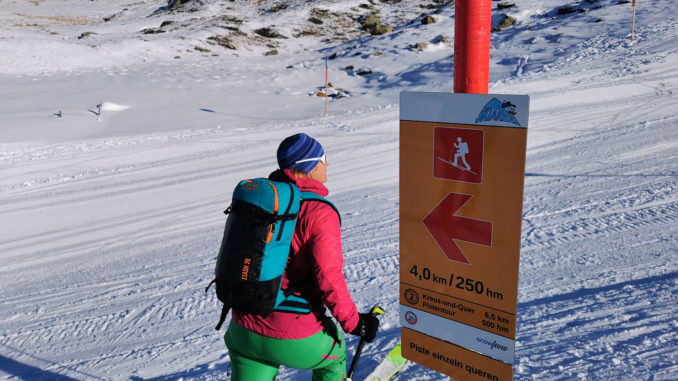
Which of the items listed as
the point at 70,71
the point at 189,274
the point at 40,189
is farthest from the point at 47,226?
the point at 70,71

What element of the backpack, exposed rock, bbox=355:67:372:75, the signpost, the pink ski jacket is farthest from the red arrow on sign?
exposed rock, bbox=355:67:372:75

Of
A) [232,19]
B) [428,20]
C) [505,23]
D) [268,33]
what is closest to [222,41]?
[268,33]

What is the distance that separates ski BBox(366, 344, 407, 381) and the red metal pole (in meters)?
2.09

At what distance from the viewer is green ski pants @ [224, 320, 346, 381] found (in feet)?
7.00

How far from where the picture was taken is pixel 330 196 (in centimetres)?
734

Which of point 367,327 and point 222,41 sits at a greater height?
point 222,41

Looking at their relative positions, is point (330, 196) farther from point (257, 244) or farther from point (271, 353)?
point (257, 244)

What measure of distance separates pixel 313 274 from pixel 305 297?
16cm

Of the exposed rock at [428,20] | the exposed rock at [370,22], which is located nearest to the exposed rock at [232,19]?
the exposed rock at [370,22]

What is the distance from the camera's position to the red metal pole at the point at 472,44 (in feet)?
5.82

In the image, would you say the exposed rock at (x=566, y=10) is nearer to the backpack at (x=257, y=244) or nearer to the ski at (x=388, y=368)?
the ski at (x=388, y=368)

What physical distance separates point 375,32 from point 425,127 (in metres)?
28.8

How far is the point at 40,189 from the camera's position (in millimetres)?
8484

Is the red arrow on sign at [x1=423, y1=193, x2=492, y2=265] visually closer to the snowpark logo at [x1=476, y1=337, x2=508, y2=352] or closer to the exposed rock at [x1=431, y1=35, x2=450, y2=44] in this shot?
the snowpark logo at [x1=476, y1=337, x2=508, y2=352]
